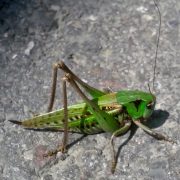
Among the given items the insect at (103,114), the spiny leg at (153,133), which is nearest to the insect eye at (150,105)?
the insect at (103,114)

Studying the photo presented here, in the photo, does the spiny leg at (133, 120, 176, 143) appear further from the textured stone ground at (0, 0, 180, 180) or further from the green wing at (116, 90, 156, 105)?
the green wing at (116, 90, 156, 105)

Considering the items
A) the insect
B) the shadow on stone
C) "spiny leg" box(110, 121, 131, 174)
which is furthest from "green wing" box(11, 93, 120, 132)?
the shadow on stone

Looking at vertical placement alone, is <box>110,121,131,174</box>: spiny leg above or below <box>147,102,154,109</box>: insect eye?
below

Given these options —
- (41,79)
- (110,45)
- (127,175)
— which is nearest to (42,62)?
(41,79)

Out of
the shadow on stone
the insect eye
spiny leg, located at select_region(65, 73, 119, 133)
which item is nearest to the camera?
spiny leg, located at select_region(65, 73, 119, 133)

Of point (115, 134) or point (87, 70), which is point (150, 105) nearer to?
point (115, 134)
